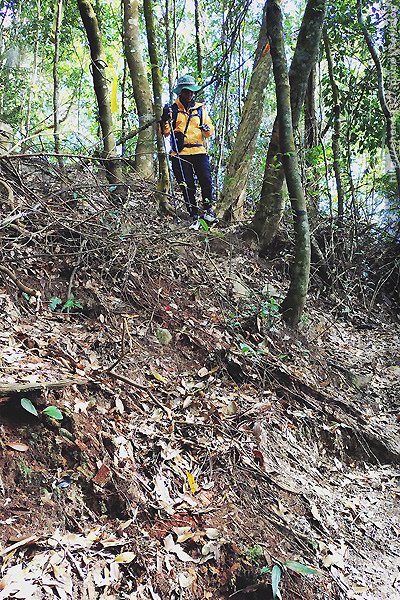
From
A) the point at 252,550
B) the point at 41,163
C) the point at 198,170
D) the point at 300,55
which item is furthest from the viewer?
the point at 198,170

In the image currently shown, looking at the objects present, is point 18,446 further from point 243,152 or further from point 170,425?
point 243,152

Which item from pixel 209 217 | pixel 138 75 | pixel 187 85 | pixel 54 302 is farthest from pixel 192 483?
pixel 138 75

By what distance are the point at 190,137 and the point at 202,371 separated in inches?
146

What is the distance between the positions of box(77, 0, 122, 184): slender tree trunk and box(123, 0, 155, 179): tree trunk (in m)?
1.80

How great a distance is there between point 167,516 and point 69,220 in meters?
2.92

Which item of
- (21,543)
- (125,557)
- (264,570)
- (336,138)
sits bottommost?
(264,570)

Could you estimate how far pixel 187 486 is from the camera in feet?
10.5

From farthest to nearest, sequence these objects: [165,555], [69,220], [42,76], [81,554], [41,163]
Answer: [42,76]
[41,163]
[69,220]
[165,555]
[81,554]

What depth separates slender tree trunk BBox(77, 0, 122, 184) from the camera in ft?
19.2

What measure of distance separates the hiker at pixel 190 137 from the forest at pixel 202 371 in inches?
6.8

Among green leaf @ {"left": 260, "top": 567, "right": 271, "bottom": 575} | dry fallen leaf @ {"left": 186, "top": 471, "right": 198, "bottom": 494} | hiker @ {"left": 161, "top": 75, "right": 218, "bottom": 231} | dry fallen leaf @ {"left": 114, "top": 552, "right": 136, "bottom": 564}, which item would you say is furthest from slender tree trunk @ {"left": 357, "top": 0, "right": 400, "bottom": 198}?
dry fallen leaf @ {"left": 114, "top": 552, "right": 136, "bottom": 564}

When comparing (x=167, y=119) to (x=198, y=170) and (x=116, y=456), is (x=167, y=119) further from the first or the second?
(x=116, y=456)

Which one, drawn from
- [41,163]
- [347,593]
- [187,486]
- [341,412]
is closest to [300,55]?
[41,163]

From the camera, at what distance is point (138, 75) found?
836cm
